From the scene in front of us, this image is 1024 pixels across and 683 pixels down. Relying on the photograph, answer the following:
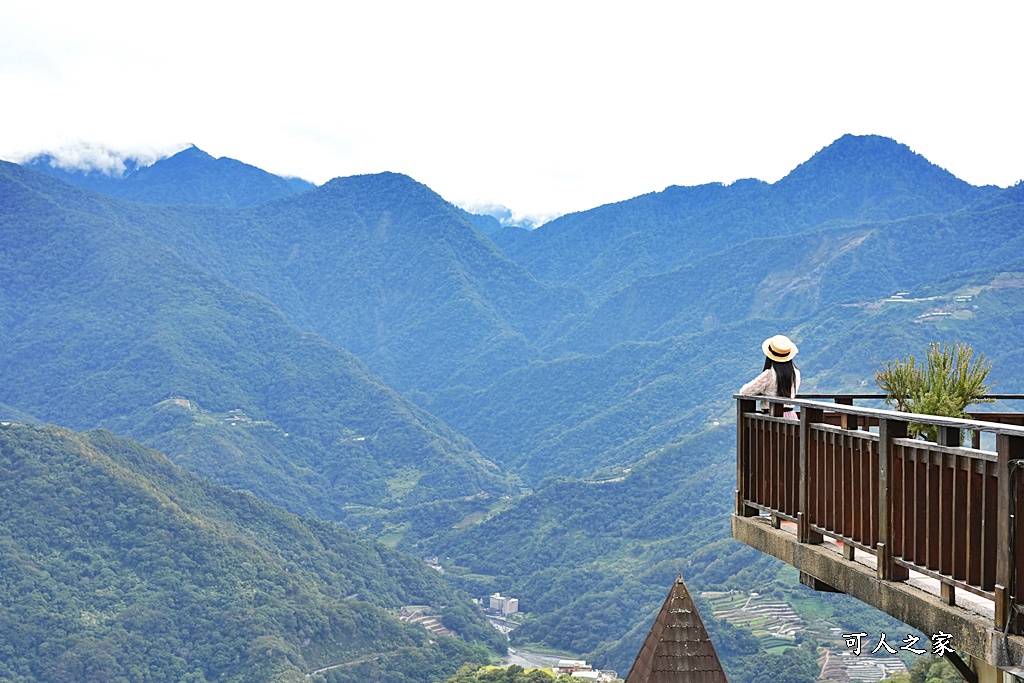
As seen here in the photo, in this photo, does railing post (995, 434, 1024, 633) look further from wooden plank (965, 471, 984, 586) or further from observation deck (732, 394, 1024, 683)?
wooden plank (965, 471, 984, 586)

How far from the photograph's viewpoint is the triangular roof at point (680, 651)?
15.3m

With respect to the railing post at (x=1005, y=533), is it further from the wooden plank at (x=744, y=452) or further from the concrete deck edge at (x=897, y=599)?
the wooden plank at (x=744, y=452)

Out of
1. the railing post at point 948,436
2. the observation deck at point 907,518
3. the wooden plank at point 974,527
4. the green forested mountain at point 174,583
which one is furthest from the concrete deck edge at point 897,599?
the green forested mountain at point 174,583

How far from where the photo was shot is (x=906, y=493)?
6.17 metres

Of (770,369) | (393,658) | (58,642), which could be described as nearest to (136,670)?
(58,642)

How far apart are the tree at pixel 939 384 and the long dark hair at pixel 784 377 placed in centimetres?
84

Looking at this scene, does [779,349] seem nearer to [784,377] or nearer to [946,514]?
[784,377]

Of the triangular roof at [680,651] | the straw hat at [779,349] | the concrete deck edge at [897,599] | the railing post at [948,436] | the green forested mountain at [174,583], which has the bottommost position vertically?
the green forested mountain at [174,583]

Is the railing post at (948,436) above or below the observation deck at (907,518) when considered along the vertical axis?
above

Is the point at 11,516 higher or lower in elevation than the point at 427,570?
higher

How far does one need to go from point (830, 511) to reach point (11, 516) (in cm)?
13251

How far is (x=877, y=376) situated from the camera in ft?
28.5

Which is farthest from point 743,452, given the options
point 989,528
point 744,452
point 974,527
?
point 989,528

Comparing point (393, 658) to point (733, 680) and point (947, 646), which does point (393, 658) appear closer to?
point (733, 680)
